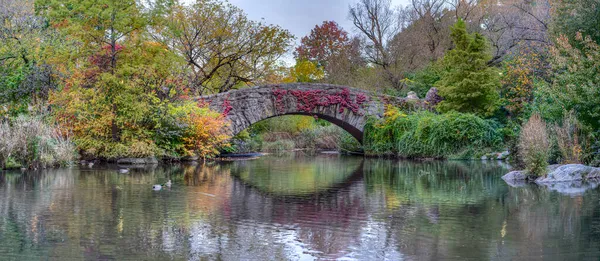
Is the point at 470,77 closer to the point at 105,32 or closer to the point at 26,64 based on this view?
the point at 105,32

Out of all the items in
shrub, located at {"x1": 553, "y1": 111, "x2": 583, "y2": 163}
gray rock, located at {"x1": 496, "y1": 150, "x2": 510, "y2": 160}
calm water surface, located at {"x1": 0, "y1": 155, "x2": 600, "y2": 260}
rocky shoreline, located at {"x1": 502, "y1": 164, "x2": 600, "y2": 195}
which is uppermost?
shrub, located at {"x1": 553, "y1": 111, "x2": 583, "y2": 163}

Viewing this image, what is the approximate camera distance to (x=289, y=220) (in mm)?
7887

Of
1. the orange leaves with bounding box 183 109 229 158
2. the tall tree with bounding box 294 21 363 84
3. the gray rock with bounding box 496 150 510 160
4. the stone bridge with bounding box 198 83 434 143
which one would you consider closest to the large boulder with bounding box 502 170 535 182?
the gray rock with bounding box 496 150 510 160

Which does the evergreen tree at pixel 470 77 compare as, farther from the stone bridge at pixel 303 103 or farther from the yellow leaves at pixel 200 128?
the yellow leaves at pixel 200 128

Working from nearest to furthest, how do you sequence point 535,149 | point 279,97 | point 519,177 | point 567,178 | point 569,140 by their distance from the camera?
point 567,178, point 535,149, point 519,177, point 569,140, point 279,97

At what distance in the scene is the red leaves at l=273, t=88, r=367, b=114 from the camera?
23.2 metres

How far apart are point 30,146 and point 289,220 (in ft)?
32.4

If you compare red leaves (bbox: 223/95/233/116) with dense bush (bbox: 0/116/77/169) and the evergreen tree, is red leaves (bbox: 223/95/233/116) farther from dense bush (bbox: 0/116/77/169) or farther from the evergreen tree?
the evergreen tree

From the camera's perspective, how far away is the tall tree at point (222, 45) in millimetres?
26500

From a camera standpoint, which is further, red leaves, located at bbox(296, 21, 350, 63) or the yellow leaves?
red leaves, located at bbox(296, 21, 350, 63)

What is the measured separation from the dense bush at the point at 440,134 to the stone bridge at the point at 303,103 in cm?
98

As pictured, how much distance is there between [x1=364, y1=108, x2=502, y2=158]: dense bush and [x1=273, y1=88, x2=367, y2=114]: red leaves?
1189 mm

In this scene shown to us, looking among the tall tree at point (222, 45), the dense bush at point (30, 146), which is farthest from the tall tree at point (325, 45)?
the dense bush at point (30, 146)

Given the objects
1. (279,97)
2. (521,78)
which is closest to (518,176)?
(521,78)
